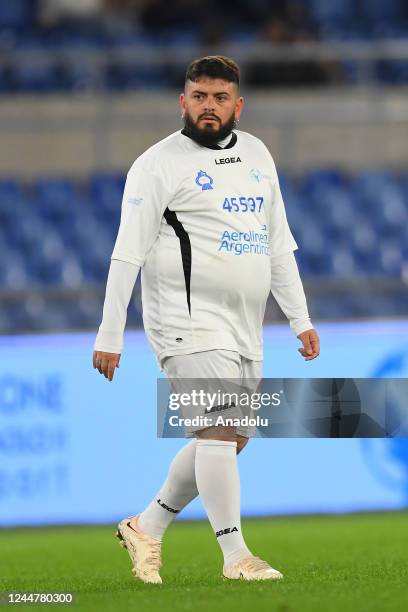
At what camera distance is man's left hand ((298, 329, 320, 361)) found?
6.37m

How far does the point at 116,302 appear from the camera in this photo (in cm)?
608

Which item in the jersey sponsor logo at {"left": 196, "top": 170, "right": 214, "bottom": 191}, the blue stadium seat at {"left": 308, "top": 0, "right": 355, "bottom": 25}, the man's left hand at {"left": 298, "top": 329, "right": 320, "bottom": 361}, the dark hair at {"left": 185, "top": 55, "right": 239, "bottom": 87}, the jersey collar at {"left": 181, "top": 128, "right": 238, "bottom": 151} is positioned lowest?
the man's left hand at {"left": 298, "top": 329, "right": 320, "bottom": 361}

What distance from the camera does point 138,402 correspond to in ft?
35.4

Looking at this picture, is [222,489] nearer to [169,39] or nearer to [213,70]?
[213,70]

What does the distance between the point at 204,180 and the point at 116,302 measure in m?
0.63

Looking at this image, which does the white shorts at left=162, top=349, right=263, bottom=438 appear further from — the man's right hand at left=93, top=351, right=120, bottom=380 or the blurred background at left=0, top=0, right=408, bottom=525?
the blurred background at left=0, top=0, right=408, bottom=525

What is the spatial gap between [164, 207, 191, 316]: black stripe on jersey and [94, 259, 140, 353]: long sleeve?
0.66 feet

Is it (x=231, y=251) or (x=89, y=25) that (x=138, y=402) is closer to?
(x=231, y=251)

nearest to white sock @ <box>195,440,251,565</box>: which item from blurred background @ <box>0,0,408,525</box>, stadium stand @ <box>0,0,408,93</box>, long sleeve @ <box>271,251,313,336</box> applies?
long sleeve @ <box>271,251,313,336</box>

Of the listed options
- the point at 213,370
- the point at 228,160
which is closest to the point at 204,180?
the point at 228,160

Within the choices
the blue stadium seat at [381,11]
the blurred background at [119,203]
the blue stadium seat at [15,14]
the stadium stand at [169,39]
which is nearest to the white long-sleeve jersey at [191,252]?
the blurred background at [119,203]

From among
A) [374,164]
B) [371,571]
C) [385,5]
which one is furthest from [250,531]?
[385,5]

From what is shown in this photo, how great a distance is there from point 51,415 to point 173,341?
4574 mm

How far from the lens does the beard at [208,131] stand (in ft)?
20.2
